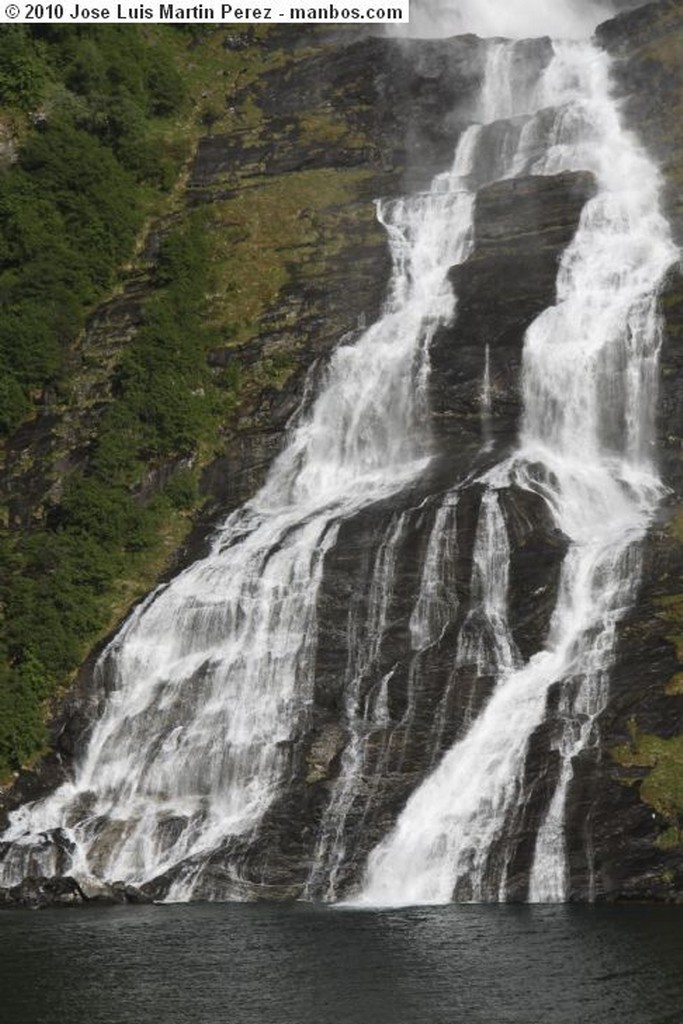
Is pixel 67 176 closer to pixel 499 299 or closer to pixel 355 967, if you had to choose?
pixel 499 299

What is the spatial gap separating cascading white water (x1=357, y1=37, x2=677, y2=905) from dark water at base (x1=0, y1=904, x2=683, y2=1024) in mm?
2548

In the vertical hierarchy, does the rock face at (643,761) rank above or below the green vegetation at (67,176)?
below

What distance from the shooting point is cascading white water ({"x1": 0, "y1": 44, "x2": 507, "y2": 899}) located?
120 feet

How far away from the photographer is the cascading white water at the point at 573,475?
33.3 metres

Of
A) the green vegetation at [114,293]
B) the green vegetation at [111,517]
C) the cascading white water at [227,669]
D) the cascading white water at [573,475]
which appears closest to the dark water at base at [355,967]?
the cascading white water at [573,475]

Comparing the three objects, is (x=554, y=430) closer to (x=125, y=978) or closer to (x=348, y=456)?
(x=348, y=456)

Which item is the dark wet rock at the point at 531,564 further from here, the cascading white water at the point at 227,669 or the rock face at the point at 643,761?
the cascading white water at the point at 227,669

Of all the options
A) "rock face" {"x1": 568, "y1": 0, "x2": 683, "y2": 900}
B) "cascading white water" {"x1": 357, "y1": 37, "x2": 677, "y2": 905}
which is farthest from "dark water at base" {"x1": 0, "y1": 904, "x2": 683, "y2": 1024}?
"cascading white water" {"x1": 357, "y1": 37, "x2": 677, "y2": 905}

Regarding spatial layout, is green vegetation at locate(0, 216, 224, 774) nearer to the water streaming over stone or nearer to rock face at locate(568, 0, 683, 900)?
the water streaming over stone

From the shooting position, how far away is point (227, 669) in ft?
133

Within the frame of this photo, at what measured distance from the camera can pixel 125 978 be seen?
2527 cm

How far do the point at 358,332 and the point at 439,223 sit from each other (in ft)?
27.5

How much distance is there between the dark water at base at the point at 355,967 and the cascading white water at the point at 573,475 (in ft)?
8.36

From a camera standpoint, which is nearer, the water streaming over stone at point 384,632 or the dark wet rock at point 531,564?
the water streaming over stone at point 384,632
